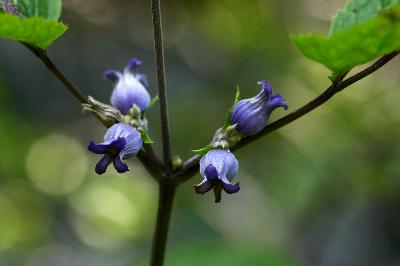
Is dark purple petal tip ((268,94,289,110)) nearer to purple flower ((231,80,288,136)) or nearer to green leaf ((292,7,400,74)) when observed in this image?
purple flower ((231,80,288,136))

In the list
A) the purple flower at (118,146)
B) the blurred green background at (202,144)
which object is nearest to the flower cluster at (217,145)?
the purple flower at (118,146)

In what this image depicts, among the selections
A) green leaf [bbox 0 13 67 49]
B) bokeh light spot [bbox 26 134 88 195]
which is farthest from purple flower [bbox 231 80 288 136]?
bokeh light spot [bbox 26 134 88 195]

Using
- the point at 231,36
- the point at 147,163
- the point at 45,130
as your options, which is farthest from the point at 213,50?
the point at 147,163

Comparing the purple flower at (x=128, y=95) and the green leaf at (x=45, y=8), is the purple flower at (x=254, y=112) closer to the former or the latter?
the purple flower at (x=128, y=95)

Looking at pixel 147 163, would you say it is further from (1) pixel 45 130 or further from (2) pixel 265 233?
(1) pixel 45 130

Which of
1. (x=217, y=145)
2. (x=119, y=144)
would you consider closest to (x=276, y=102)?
(x=217, y=145)
